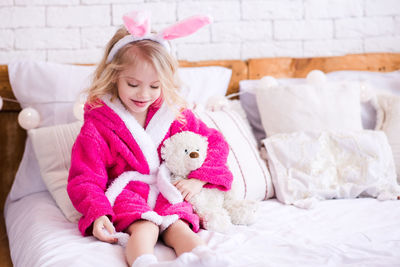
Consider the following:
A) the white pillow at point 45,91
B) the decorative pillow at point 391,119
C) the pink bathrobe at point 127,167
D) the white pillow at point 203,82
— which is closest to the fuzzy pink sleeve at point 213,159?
the pink bathrobe at point 127,167

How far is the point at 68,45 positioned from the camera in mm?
1902

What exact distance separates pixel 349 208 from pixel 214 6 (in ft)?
3.72

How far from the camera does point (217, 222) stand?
1.18m

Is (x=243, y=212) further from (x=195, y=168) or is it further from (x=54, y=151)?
(x=54, y=151)

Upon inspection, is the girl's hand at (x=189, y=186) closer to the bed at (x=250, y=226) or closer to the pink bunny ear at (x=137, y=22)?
the bed at (x=250, y=226)

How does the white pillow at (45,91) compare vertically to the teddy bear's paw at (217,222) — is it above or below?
above

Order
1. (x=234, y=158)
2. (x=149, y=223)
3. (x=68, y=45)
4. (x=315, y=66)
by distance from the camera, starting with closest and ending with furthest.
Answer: (x=149, y=223) → (x=234, y=158) → (x=68, y=45) → (x=315, y=66)

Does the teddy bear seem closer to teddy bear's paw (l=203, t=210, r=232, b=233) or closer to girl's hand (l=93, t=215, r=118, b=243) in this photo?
teddy bear's paw (l=203, t=210, r=232, b=233)

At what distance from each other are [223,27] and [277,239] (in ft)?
4.01

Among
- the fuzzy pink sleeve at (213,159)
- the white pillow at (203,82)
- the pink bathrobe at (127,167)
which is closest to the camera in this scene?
the pink bathrobe at (127,167)

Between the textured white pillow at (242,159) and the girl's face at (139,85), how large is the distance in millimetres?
336

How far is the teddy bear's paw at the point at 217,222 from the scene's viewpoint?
3.88 feet

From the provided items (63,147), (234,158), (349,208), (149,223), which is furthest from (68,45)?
(349,208)

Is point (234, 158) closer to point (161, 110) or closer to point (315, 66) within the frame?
point (161, 110)
